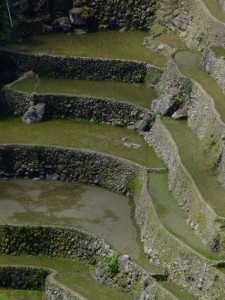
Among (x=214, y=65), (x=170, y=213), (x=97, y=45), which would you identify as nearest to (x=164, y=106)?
(x=214, y=65)

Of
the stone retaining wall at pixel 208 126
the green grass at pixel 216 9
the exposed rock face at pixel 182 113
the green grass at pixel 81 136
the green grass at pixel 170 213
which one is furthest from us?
the green grass at pixel 216 9

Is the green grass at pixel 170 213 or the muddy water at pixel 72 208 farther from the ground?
the green grass at pixel 170 213

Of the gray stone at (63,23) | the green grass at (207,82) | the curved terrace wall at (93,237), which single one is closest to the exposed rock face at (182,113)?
the green grass at (207,82)

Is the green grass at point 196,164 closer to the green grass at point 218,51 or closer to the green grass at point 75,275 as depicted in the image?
the green grass at point 218,51

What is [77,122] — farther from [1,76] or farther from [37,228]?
[37,228]

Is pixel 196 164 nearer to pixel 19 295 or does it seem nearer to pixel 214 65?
pixel 214 65

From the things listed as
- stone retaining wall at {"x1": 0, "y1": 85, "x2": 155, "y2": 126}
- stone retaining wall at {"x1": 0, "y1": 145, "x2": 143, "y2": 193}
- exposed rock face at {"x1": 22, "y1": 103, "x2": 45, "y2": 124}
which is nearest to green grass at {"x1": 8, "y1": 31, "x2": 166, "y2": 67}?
stone retaining wall at {"x1": 0, "y1": 85, "x2": 155, "y2": 126}

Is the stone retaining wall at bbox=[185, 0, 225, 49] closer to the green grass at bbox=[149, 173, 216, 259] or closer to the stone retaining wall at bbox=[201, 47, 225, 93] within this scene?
the stone retaining wall at bbox=[201, 47, 225, 93]
